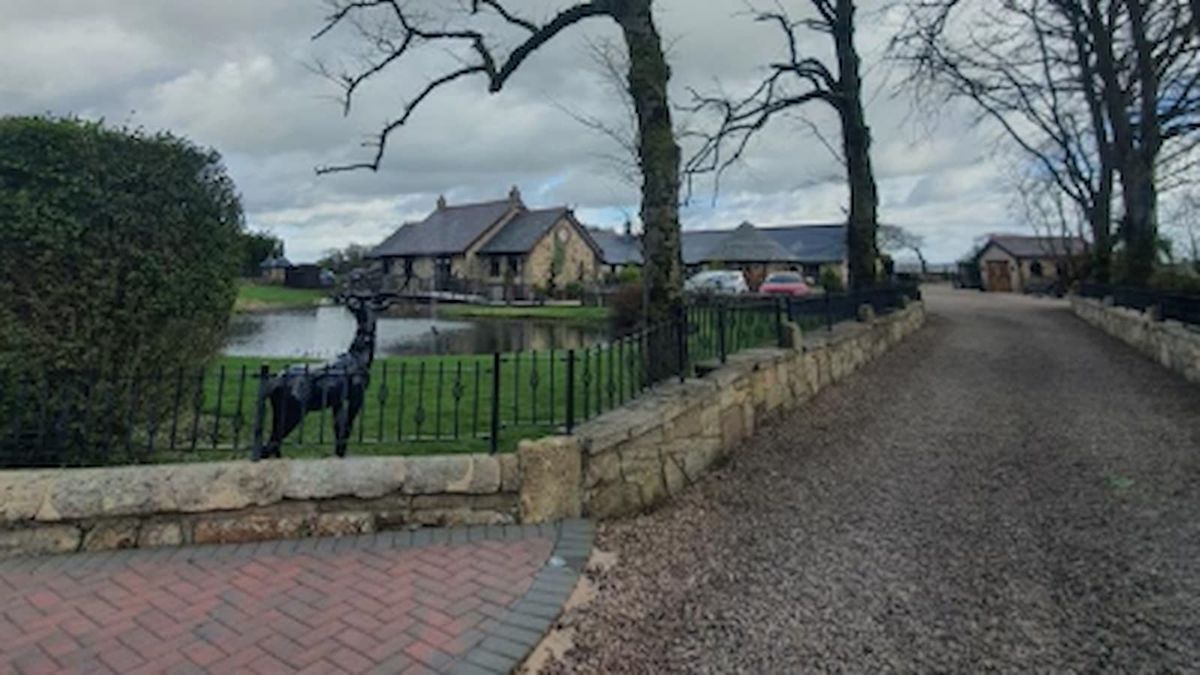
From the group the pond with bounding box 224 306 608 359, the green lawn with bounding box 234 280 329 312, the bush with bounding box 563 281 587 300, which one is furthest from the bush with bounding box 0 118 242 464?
the bush with bounding box 563 281 587 300

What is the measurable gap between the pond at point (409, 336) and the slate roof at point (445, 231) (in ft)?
68.0

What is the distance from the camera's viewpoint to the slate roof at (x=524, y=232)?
145 feet

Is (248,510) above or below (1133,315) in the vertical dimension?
below

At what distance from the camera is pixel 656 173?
727 cm

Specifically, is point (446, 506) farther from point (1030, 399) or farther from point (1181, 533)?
point (1030, 399)

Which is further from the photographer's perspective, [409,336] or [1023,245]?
[1023,245]

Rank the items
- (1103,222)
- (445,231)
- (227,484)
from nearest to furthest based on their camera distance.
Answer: (227,484), (1103,222), (445,231)

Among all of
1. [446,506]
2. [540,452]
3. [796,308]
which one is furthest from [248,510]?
[796,308]

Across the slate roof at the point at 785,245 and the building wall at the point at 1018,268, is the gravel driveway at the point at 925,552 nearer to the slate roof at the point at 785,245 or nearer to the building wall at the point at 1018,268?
the slate roof at the point at 785,245

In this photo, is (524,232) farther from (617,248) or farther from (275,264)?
(275,264)

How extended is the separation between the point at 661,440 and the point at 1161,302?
1046cm

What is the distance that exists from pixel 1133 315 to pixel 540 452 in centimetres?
1289

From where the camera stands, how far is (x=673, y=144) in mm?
7383

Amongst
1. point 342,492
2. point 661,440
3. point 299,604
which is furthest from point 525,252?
point 299,604
